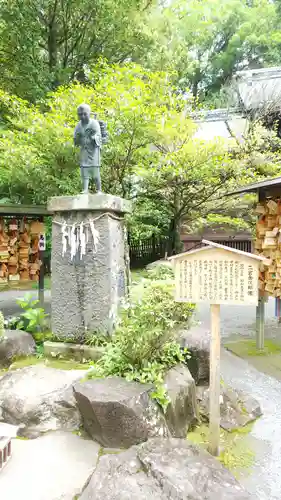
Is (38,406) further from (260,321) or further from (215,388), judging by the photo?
(260,321)

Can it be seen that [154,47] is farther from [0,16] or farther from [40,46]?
[0,16]

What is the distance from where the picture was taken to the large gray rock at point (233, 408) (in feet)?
13.0

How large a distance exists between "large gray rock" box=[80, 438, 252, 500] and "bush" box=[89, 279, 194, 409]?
2.35 feet

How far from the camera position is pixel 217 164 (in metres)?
9.19

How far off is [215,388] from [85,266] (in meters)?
2.60

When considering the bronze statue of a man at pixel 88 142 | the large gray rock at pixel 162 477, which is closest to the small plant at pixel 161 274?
the bronze statue of a man at pixel 88 142

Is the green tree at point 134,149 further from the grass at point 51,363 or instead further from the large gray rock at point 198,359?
the large gray rock at point 198,359

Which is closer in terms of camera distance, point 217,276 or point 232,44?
point 217,276

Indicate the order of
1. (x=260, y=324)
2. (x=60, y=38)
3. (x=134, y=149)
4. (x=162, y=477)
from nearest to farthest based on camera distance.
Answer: (x=162, y=477), (x=260, y=324), (x=134, y=149), (x=60, y=38)

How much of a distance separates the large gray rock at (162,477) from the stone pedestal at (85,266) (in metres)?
2.36

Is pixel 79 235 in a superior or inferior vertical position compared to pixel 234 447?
superior

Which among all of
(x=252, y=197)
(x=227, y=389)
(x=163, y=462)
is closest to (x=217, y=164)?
(x=252, y=197)

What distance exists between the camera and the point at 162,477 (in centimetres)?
255

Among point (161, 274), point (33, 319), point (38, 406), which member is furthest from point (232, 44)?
point (38, 406)
